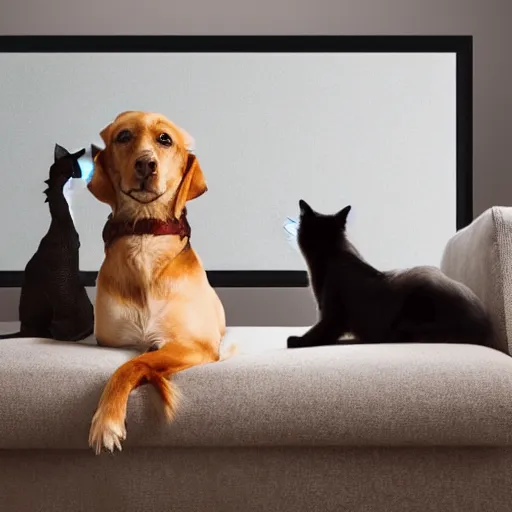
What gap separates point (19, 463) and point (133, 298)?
0.39m

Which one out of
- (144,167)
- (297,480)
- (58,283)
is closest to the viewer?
(297,480)

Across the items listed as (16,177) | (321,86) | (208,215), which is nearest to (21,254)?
(16,177)

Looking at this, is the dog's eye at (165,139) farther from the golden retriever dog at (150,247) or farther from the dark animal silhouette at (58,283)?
the dark animal silhouette at (58,283)

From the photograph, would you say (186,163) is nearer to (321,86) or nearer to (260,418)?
(260,418)

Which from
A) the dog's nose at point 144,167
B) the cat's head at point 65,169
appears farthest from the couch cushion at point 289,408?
the cat's head at point 65,169

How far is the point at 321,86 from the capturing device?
10.3 feet

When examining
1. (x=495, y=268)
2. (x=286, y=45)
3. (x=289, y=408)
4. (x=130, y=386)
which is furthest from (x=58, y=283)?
(x=286, y=45)

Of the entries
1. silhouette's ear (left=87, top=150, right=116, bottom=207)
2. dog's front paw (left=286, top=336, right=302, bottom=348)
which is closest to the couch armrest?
dog's front paw (left=286, top=336, right=302, bottom=348)

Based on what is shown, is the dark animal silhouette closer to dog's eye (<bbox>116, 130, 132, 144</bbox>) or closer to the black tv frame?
dog's eye (<bbox>116, 130, 132, 144</bbox>)

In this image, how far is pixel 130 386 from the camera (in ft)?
4.03

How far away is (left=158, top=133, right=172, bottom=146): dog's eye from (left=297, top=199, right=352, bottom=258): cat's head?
1.49 ft

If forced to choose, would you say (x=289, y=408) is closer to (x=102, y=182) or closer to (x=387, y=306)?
(x=387, y=306)

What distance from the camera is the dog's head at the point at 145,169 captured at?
1.44m

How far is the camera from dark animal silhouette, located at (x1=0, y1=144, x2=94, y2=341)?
5.63ft
